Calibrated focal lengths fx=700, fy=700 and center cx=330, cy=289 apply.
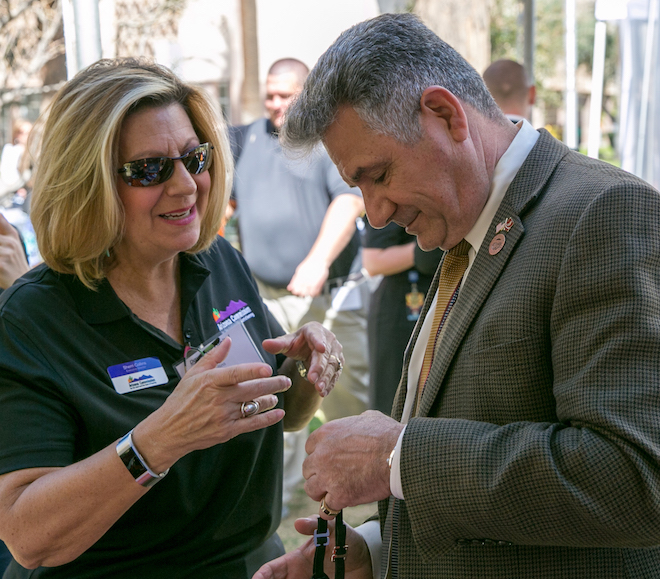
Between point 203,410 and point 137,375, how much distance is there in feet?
1.18

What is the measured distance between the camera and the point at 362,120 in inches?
59.8

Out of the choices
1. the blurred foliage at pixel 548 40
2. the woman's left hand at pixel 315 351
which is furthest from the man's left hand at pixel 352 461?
the blurred foliage at pixel 548 40

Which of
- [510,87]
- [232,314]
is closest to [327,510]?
[232,314]

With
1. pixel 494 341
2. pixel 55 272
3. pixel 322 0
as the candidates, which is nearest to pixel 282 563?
pixel 494 341

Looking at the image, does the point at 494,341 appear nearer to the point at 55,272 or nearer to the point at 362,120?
the point at 362,120

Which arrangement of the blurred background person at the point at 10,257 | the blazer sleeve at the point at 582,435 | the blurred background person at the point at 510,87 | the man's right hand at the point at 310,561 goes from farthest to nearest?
the blurred background person at the point at 510,87, the blurred background person at the point at 10,257, the man's right hand at the point at 310,561, the blazer sleeve at the point at 582,435

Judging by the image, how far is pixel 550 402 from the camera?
1335 mm

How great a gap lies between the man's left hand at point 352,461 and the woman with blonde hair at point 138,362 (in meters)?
0.22

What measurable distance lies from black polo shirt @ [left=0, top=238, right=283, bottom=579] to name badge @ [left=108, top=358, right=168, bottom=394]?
1 cm

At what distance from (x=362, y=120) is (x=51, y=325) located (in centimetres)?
94

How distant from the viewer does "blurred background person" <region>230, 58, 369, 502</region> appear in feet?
15.0

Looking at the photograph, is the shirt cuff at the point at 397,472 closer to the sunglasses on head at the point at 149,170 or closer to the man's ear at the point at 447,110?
the man's ear at the point at 447,110

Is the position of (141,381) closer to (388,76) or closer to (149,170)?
(149,170)

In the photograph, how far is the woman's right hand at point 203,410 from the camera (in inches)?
62.3
